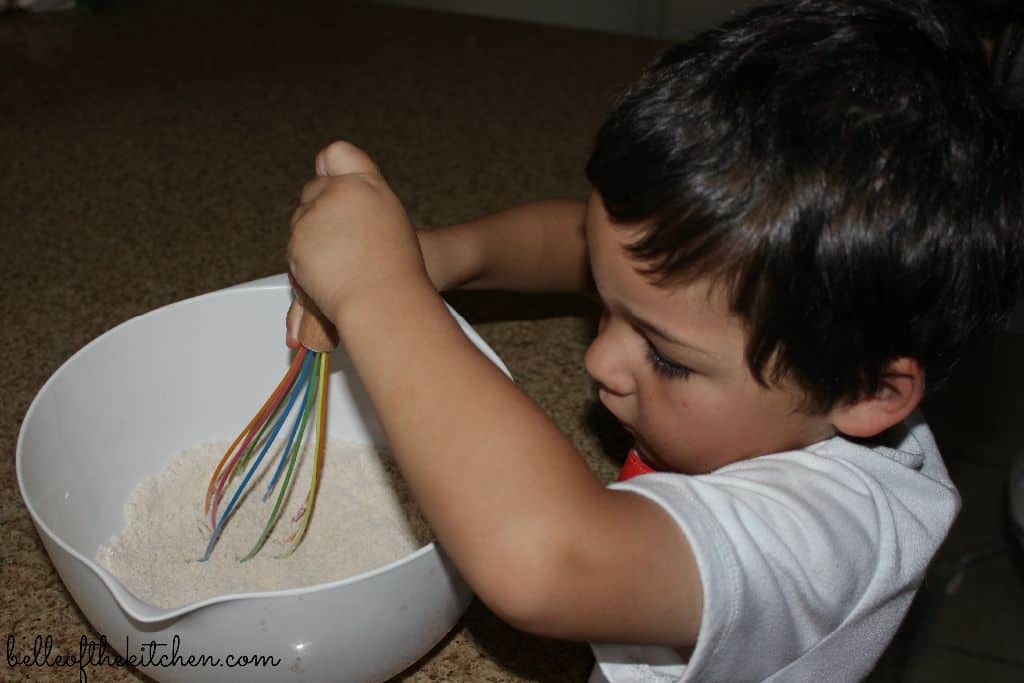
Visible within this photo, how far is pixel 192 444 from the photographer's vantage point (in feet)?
2.46

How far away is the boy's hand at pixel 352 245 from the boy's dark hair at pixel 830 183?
4.1 inches

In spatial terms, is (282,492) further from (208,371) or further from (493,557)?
(493,557)

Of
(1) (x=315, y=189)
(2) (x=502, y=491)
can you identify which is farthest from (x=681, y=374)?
(1) (x=315, y=189)

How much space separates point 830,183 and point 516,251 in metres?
0.37

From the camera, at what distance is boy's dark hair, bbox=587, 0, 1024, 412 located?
1.44ft

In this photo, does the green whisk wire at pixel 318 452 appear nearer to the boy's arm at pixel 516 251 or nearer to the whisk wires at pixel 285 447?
the whisk wires at pixel 285 447

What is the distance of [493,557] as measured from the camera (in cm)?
44

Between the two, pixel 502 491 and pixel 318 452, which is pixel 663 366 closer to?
pixel 502 491

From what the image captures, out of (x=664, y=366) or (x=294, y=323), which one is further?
(x=294, y=323)

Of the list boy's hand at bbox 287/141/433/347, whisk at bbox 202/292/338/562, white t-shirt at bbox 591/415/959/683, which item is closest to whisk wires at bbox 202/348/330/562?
whisk at bbox 202/292/338/562

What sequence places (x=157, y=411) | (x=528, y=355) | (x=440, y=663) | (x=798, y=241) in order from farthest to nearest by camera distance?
(x=528, y=355), (x=157, y=411), (x=440, y=663), (x=798, y=241)

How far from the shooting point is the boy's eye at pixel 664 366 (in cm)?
51

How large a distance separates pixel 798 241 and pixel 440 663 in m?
0.32

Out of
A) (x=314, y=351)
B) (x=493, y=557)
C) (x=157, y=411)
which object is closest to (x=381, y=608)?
(x=493, y=557)
